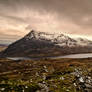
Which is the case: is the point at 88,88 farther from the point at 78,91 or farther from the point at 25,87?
the point at 25,87

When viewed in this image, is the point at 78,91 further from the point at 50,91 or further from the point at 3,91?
the point at 3,91

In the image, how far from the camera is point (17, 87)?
44281 mm

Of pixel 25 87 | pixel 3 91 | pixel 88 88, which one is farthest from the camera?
pixel 88 88

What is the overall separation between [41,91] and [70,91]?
9.68m

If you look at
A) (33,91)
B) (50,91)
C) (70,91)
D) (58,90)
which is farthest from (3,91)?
(70,91)

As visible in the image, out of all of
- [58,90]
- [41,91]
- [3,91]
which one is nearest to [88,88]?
[58,90]

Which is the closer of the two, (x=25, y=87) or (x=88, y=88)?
(x=25, y=87)

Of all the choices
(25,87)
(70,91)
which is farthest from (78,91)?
(25,87)

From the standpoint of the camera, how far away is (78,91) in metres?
47.0

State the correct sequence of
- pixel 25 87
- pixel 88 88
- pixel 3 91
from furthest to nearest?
pixel 88 88
pixel 25 87
pixel 3 91

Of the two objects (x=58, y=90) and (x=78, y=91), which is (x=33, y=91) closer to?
(x=58, y=90)

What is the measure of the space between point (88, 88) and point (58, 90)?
10.00 metres

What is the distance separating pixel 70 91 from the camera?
45.8 m

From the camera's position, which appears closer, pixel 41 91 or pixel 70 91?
pixel 41 91
